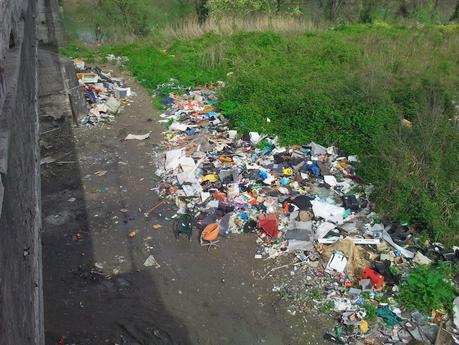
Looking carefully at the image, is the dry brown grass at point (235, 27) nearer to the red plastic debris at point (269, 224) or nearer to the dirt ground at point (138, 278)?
the dirt ground at point (138, 278)

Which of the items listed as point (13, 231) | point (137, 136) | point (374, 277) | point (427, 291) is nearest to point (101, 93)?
point (137, 136)

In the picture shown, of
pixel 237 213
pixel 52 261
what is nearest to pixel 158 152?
pixel 237 213

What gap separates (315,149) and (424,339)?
3822mm

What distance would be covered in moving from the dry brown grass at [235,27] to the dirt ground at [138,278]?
8.89 metres

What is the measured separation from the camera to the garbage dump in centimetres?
450

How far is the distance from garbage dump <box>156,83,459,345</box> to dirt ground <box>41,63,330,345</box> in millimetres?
273

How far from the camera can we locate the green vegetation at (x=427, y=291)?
14.8ft

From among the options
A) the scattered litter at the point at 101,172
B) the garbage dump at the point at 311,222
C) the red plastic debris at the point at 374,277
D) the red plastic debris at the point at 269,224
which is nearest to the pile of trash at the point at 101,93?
the garbage dump at the point at 311,222

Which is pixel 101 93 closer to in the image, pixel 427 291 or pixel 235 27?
pixel 235 27

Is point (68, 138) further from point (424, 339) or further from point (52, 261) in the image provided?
point (424, 339)

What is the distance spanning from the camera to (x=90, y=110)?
9242mm

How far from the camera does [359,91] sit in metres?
8.20

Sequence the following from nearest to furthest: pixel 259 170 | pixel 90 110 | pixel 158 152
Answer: pixel 259 170 < pixel 158 152 < pixel 90 110

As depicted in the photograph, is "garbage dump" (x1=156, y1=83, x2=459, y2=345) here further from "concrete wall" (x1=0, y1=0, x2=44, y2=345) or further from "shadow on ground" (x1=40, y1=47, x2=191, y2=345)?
"concrete wall" (x1=0, y1=0, x2=44, y2=345)
